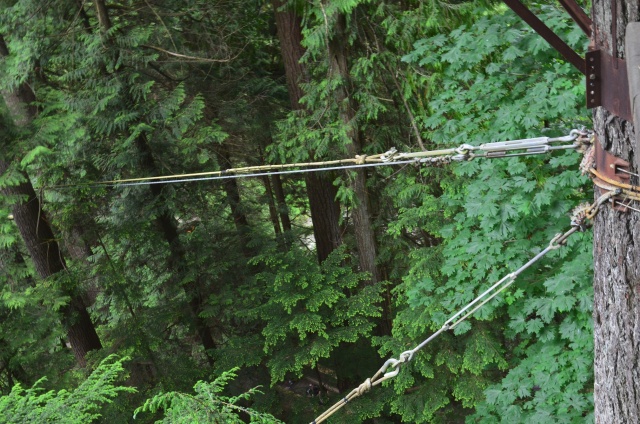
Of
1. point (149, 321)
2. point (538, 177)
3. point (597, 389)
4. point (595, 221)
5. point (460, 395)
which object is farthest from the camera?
point (149, 321)

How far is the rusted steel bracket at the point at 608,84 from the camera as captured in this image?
2.50 meters

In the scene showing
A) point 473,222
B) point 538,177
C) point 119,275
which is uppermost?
point 538,177

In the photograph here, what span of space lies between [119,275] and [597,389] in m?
7.85

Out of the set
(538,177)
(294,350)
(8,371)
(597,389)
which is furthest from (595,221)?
(8,371)

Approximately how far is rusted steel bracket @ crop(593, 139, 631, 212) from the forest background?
2.82 metres

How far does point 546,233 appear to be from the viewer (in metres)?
5.96

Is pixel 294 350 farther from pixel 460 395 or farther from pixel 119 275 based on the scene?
pixel 119 275

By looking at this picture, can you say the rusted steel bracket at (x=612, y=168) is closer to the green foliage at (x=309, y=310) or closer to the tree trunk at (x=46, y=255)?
the green foliage at (x=309, y=310)

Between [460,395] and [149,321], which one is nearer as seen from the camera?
[460,395]

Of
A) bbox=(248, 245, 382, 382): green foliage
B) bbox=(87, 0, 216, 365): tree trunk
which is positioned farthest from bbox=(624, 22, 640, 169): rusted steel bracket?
bbox=(87, 0, 216, 365): tree trunk

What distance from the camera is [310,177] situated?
989 centimetres

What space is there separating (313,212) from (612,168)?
7650 millimetres

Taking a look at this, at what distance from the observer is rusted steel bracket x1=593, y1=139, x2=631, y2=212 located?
266 centimetres

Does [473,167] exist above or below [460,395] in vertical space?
above
